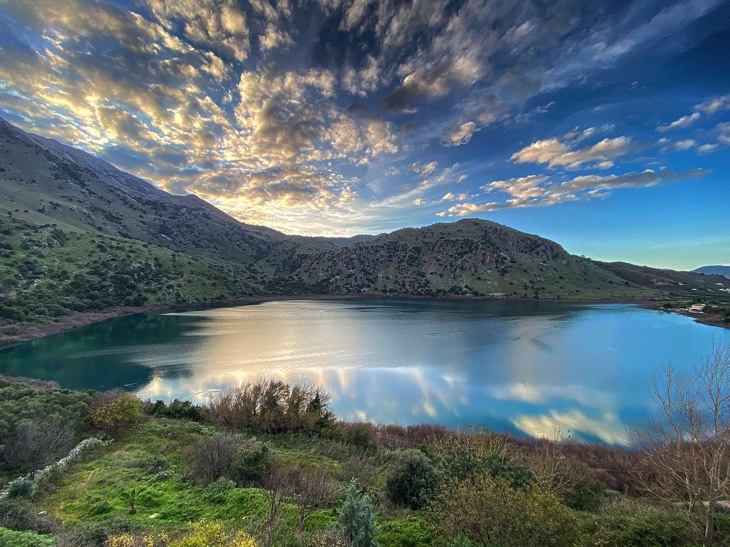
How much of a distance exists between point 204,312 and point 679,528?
12072 cm

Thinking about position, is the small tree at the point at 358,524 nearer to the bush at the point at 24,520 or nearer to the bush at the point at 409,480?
the bush at the point at 409,480

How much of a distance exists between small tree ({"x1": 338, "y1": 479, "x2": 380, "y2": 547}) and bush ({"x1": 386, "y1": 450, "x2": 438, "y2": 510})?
640 centimetres

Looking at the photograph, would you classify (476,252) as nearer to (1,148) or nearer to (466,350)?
(466,350)

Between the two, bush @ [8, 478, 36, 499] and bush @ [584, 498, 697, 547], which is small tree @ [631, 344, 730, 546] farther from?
bush @ [8, 478, 36, 499]

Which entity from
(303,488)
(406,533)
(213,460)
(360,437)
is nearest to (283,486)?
(303,488)

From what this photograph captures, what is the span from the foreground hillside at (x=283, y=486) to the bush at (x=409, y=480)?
0.06 meters

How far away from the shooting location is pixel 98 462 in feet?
60.2

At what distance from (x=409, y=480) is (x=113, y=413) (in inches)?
829

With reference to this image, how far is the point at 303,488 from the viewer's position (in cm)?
1412

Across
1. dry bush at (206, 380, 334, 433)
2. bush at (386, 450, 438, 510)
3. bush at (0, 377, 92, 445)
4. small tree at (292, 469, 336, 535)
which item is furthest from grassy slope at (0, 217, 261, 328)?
bush at (386, 450, 438, 510)

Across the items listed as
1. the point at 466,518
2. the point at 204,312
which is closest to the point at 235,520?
the point at 466,518

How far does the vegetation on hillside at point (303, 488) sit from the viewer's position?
30.1 feet

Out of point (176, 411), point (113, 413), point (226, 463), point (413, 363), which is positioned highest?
point (113, 413)

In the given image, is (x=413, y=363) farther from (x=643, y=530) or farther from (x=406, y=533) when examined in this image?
(x=643, y=530)
